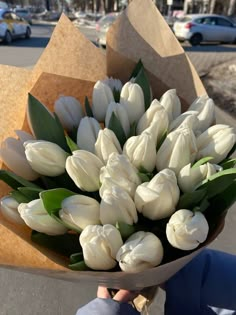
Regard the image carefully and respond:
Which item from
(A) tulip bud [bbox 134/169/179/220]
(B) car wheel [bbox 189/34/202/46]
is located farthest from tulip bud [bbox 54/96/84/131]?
(B) car wheel [bbox 189/34/202/46]

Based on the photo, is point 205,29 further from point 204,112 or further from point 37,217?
point 37,217

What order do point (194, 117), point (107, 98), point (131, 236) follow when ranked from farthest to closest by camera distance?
1. point (107, 98)
2. point (194, 117)
3. point (131, 236)

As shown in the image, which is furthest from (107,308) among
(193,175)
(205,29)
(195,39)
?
(205,29)

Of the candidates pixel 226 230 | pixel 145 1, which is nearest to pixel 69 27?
pixel 145 1

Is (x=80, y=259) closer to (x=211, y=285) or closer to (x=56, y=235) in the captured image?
(x=56, y=235)

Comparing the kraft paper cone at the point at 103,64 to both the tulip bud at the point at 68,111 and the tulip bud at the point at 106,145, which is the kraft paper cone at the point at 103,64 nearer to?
the tulip bud at the point at 68,111

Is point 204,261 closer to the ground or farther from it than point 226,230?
farther from it

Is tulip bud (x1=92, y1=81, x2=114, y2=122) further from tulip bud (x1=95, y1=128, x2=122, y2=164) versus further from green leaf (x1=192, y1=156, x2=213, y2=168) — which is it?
green leaf (x1=192, y1=156, x2=213, y2=168)
